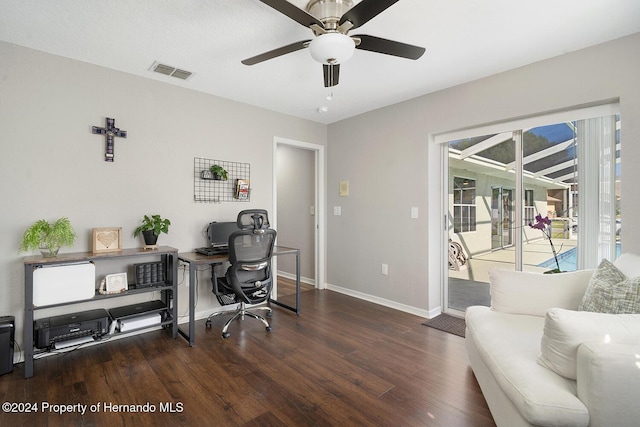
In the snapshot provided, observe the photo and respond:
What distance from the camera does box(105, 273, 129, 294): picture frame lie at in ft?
8.53

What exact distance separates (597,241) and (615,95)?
1.19 m

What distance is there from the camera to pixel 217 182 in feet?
11.8

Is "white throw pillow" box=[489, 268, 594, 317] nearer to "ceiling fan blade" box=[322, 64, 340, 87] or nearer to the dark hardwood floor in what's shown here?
the dark hardwood floor

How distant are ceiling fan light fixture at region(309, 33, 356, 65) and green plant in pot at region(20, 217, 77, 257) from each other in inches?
93.2

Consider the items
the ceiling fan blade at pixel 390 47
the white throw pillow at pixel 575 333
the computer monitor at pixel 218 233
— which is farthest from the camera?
the computer monitor at pixel 218 233

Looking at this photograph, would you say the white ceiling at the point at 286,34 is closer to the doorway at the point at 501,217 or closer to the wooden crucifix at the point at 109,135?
the wooden crucifix at the point at 109,135

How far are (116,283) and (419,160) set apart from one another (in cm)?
330

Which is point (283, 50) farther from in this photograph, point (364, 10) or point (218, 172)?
point (218, 172)

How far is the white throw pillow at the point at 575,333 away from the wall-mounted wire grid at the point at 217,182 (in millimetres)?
3216

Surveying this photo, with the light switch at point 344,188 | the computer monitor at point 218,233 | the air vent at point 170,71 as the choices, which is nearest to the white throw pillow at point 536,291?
the light switch at point 344,188

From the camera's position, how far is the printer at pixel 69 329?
2.30m

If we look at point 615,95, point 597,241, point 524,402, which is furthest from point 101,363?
point 615,95

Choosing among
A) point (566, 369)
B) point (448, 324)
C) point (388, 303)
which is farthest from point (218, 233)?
point (566, 369)

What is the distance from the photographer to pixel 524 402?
4.11 ft
